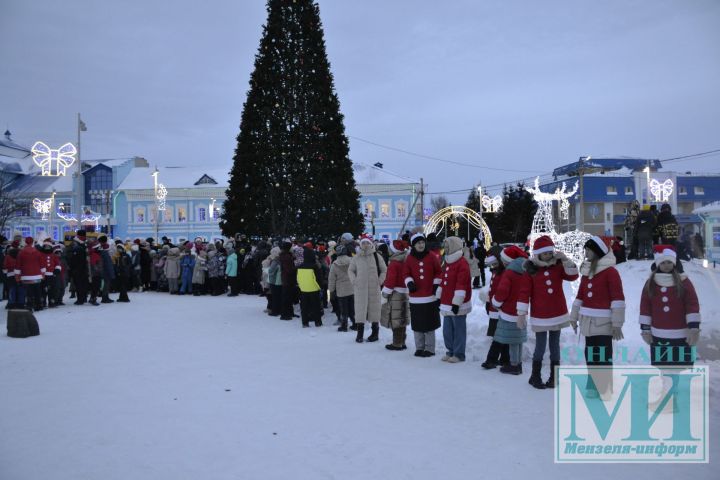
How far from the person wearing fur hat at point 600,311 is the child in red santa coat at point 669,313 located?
0.99 feet

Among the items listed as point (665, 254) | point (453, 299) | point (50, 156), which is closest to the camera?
point (665, 254)

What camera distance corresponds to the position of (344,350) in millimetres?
9391

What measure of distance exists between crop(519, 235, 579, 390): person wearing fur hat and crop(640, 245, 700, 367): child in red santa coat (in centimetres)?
96

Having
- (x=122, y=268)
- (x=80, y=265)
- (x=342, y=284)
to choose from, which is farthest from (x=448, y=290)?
(x=122, y=268)

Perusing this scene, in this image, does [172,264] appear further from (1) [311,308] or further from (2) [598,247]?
(2) [598,247]

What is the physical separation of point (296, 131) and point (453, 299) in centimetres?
957

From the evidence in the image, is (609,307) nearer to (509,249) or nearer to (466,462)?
(509,249)

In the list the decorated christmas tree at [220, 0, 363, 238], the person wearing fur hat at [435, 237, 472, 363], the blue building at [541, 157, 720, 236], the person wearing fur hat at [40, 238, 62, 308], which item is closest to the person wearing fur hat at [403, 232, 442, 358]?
the person wearing fur hat at [435, 237, 472, 363]

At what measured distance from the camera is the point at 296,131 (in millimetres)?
16266

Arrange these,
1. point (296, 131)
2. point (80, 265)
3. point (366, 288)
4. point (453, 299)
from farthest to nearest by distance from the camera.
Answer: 1. point (296, 131)
2. point (80, 265)
3. point (366, 288)
4. point (453, 299)

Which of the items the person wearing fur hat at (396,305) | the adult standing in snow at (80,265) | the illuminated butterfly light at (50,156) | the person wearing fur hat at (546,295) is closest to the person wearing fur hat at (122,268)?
the adult standing in snow at (80,265)

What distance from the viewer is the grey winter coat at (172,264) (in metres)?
19.7

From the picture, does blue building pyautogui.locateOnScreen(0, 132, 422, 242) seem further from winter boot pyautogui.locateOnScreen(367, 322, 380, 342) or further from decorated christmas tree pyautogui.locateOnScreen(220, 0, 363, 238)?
winter boot pyautogui.locateOnScreen(367, 322, 380, 342)

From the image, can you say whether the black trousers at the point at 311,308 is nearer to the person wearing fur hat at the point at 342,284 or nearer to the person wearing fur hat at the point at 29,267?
the person wearing fur hat at the point at 342,284
